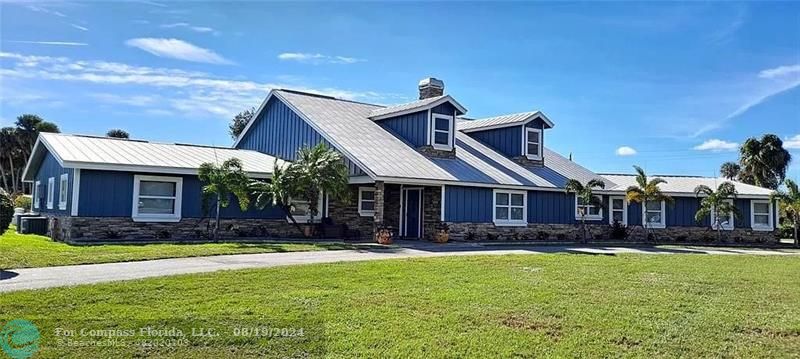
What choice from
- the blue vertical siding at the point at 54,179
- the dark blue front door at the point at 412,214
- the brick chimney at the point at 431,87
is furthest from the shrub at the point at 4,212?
the brick chimney at the point at 431,87

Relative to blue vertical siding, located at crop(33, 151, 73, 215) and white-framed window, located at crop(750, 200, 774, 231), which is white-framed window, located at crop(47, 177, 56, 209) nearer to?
blue vertical siding, located at crop(33, 151, 73, 215)

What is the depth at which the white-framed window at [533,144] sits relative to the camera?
28359mm

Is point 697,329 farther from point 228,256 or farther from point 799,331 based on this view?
point 228,256

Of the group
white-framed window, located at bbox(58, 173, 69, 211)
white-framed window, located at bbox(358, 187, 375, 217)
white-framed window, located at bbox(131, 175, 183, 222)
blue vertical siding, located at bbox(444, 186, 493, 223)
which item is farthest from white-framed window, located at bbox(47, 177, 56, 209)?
blue vertical siding, located at bbox(444, 186, 493, 223)

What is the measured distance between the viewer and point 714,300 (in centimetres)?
938

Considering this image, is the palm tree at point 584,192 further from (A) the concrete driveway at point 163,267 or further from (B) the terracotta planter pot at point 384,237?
(A) the concrete driveway at point 163,267

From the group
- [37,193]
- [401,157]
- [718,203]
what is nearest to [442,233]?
[401,157]

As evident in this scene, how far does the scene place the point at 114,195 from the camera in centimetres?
1858

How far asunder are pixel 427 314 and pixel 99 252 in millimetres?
9102

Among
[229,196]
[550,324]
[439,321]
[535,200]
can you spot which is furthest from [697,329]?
[535,200]

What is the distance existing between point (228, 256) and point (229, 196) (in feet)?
23.2

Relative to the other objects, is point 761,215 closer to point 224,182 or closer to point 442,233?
point 442,233

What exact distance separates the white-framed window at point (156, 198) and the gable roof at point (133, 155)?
1.58 ft

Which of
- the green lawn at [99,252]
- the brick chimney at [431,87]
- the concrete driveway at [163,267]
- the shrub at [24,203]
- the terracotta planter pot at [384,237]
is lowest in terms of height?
the concrete driveway at [163,267]
